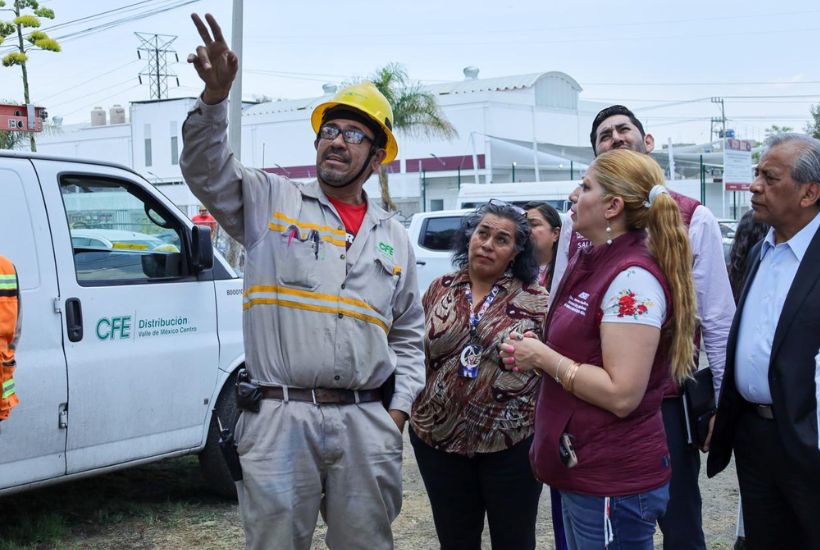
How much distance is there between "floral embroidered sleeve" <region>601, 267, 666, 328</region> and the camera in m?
2.90

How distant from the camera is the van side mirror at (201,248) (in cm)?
544

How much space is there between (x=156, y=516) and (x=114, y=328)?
4.51 ft

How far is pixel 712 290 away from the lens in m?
3.80

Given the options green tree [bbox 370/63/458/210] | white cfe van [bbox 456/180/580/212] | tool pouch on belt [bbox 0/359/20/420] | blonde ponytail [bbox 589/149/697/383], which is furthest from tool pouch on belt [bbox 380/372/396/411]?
green tree [bbox 370/63/458/210]

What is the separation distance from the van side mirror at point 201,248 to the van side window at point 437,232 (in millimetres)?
8896

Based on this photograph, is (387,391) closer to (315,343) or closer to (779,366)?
(315,343)

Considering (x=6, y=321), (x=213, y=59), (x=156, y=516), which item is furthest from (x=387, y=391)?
(x=156, y=516)

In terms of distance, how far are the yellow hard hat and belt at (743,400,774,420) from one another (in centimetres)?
166

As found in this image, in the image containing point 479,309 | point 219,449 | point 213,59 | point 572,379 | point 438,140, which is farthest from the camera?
point 438,140

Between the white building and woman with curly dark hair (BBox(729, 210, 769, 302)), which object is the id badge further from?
the white building

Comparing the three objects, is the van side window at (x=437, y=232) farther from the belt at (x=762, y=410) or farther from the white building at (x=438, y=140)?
the white building at (x=438, y=140)

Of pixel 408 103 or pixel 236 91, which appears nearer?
pixel 236 91

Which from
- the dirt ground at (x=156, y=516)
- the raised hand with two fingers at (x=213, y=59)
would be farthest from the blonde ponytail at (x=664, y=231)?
the dirt ground at (x=156, y=516)

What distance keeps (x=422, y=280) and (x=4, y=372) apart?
35.3ft
